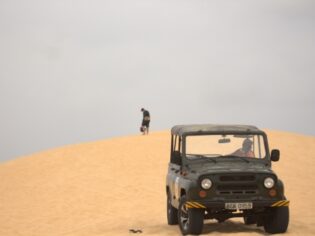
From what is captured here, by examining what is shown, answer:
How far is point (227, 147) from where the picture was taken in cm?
1370

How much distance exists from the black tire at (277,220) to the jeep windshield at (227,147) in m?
1.14

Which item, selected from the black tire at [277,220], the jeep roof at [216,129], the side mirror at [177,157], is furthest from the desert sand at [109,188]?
the jeep roof at [216,129]

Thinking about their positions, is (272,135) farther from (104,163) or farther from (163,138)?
(104,163)

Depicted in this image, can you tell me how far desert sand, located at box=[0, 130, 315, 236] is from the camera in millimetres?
19250

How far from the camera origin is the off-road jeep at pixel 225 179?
12.6 m

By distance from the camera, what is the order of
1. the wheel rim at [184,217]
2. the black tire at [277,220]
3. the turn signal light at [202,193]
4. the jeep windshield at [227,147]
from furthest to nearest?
1. the jeep windshield at [227,147]
2. the wheel rim at [184,217]
3. the black tire at [277,220]
4. the turn signal light at [202,193]

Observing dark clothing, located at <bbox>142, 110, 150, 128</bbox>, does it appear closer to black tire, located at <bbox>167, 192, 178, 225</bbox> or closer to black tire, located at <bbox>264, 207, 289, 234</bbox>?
black tire, located at <bbox>167, 192, 178, 225</bbox>

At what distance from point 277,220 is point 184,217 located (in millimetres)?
1776

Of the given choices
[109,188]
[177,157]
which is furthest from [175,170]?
[109,188]

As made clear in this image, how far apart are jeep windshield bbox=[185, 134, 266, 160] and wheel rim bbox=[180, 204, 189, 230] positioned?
3.33 feet

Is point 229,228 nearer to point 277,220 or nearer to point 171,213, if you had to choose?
point 277,220

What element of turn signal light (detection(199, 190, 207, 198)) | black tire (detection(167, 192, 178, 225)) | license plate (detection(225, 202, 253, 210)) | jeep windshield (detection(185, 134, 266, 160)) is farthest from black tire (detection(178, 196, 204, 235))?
black tire (detection(167, 192, 178, 225))

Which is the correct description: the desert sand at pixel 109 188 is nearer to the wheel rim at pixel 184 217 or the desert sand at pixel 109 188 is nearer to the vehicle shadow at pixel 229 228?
the vehicle shadow at pixel 229 228

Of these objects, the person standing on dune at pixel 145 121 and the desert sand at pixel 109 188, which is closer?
the desert sand at pixel 109 188
